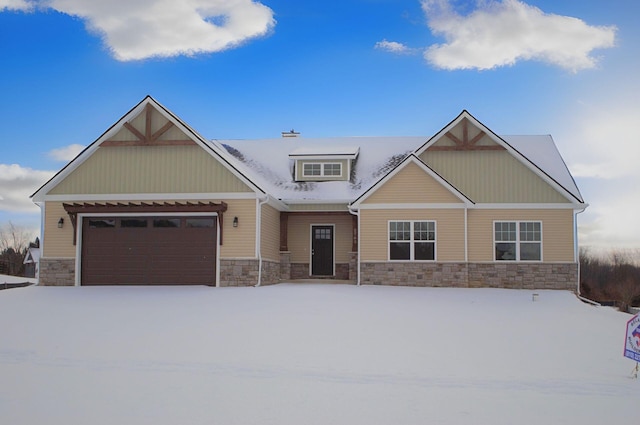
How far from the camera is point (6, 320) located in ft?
46.5

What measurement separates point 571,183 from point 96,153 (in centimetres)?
1673

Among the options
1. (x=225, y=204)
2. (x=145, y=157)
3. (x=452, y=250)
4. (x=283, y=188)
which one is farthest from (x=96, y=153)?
(x=452, y=250)

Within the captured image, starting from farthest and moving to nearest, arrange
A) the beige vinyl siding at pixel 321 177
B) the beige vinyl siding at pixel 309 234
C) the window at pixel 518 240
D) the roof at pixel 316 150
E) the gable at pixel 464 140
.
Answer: the beige vinyl siding at pixel 321 177 → the beige vinyl siding at pixel 309 234 → the roof at pixel 316 150 → the gable at pixel 464 140 → the window at pixel 518 240

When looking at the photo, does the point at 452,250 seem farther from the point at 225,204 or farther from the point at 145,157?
the point at 145,157

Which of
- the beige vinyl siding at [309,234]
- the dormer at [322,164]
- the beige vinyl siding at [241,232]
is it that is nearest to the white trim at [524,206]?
the beige vinyl siding at [309,234]

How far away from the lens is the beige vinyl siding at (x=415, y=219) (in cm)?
2139

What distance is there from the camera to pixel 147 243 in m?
20.9

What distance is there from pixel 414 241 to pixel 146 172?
910 cm

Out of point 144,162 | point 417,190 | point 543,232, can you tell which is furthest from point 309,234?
point 543,232

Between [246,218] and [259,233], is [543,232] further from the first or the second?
[246,218]

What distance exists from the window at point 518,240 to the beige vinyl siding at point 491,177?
817 mm

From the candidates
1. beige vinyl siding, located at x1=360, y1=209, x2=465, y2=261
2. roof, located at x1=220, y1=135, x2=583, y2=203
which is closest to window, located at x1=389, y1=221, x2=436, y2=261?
beige vinyl siding, located at x1=360, y1=209, x2=465, y2=261

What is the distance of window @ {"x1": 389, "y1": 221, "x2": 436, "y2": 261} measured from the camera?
2142 centimetres

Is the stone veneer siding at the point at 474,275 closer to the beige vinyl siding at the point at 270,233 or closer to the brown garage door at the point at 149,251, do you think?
the beige vinyl siding at the point at 270,233
